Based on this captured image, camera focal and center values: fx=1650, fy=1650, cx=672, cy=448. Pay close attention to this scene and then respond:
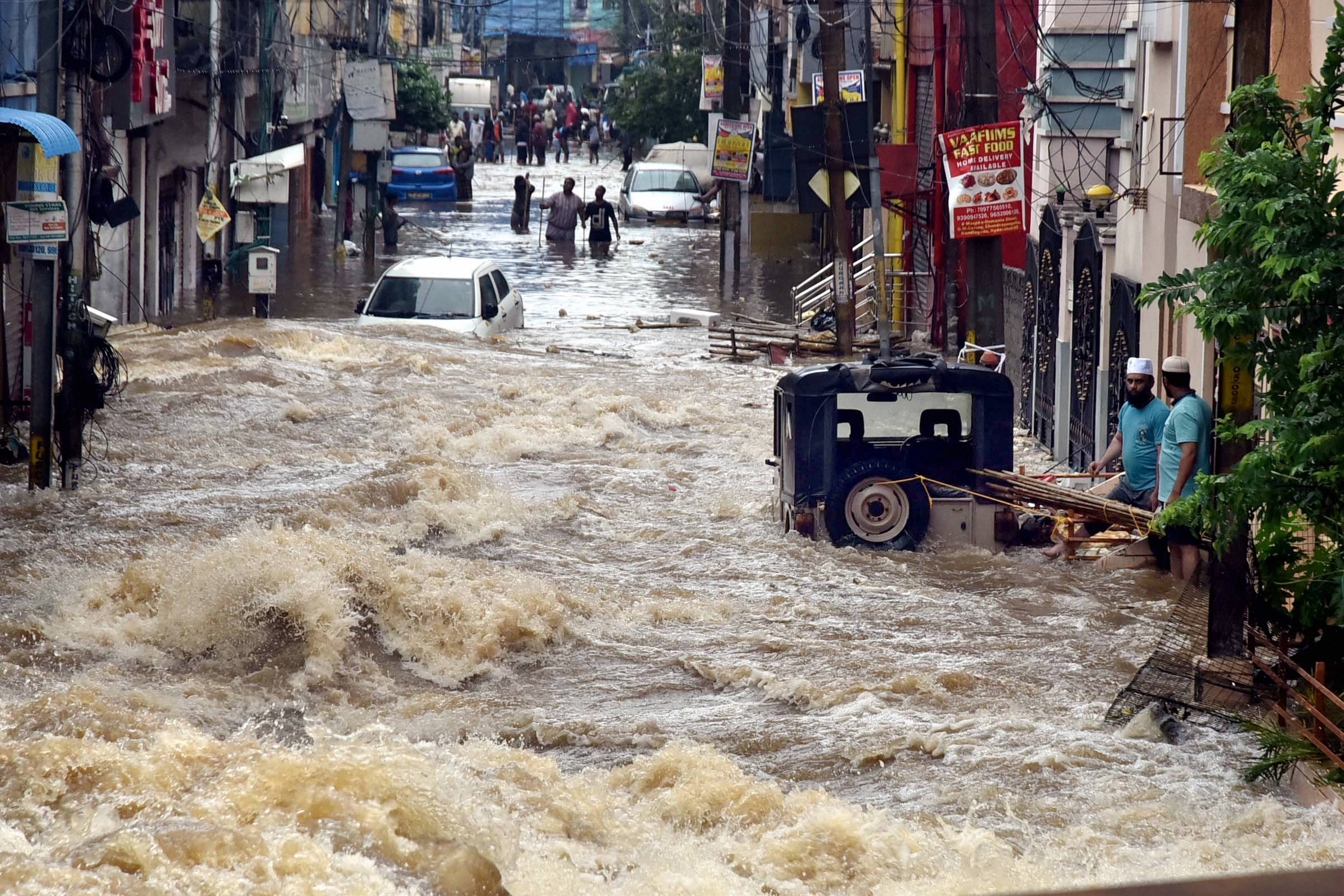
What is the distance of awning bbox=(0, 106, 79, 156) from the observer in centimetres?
1125

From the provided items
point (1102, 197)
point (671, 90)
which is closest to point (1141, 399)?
point (1102, 197)

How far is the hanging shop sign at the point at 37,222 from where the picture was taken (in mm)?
11945

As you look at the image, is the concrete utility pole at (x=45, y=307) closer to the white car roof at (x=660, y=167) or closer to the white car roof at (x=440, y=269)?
the white car roof at (x=440, y=269)

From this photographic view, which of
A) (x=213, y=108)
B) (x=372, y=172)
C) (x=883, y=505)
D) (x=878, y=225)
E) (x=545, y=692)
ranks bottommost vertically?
(x=545, y=692)

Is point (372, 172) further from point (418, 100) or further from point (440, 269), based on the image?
point (440, 269)

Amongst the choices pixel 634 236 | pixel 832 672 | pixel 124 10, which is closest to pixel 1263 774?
pixel 832 672

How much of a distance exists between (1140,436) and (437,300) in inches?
500

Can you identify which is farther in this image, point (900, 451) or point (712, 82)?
point (712, 82)

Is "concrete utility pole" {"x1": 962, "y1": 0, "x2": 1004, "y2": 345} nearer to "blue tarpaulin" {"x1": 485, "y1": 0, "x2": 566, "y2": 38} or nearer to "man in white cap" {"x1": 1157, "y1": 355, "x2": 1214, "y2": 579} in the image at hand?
"man in white cap" {"x1": 1157, "y1": 355, "x2": 1214, "y2": 579}

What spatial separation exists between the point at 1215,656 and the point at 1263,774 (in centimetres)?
79

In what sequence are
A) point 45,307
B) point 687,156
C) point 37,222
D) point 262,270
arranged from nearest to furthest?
point 37,222
point 45,307
point 262,270
point 687,156

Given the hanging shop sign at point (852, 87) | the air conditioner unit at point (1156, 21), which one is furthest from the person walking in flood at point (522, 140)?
the air conditioner unit at point (1156, 21)

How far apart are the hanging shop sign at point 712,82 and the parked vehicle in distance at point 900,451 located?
32257 millimetres

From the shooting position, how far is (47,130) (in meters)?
11.4
